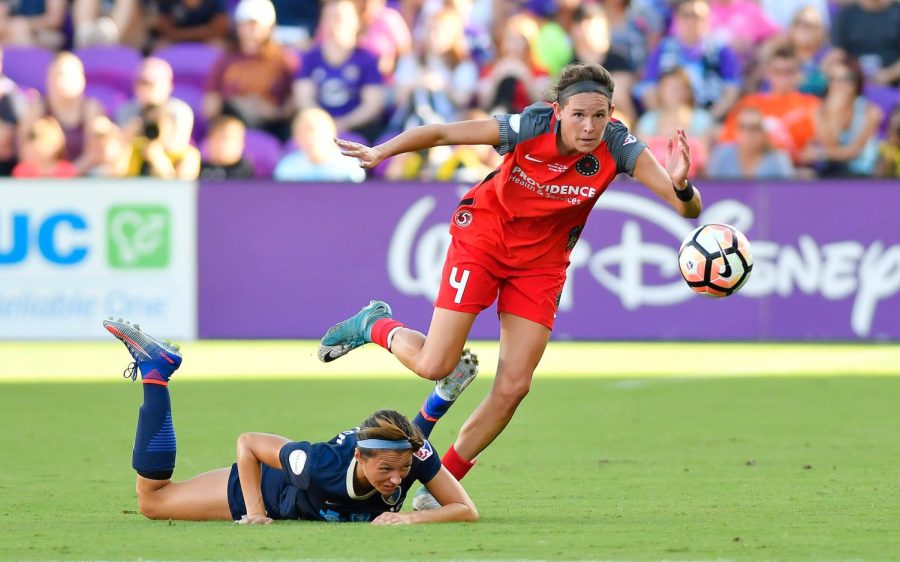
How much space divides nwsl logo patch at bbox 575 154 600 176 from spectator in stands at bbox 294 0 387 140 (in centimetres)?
1032

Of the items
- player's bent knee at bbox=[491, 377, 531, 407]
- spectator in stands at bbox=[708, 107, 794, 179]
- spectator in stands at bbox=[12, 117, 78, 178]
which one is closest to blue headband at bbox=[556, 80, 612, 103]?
player's bent knee at bbox=[491, 377, 531, 407]

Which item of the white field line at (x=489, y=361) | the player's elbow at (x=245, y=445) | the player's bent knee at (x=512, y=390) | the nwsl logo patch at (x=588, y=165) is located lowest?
the white field line at (x=489, y=361)

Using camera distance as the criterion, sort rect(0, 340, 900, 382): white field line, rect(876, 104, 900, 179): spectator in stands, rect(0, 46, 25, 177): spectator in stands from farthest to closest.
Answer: rect(0, 46, 25, 177): spectator in stands → rect(876, 104, 900, 179): spectator in stands → rect(0, 340, 900, 382): white field line

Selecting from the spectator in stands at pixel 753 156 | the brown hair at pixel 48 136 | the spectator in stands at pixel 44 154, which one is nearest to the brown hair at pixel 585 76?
the spectator in stands at pixel 753 156

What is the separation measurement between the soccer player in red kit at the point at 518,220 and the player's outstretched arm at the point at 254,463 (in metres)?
1.20

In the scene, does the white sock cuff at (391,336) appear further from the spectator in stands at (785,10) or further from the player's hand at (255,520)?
the spectator in stands at (785,10)

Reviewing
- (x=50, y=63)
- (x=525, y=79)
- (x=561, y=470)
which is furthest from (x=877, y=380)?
(x=50, y=63)

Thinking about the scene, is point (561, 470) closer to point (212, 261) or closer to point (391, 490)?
point (391, 490)

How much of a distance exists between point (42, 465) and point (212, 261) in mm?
6809

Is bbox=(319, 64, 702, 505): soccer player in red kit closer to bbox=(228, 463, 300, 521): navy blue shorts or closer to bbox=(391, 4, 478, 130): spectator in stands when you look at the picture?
bbox=(228, 463, 300, 521): navy blue shorts

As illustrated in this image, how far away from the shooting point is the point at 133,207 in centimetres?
1538

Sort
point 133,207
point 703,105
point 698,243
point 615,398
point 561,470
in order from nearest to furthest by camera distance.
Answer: point 698,243, point 561,470, point 615,398, point 133,207, point 703,105

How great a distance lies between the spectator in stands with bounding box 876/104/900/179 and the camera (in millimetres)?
16297

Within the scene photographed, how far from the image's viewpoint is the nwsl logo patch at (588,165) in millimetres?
7691
